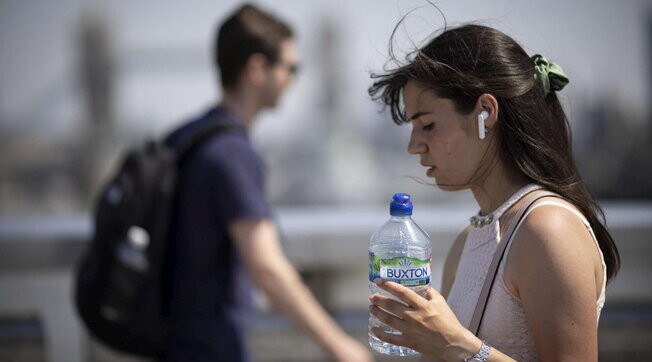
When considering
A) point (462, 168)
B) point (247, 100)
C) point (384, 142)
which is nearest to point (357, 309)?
point (247, 100)

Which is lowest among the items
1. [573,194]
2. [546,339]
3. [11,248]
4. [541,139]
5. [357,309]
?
[357,309]

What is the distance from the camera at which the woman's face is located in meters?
1.61

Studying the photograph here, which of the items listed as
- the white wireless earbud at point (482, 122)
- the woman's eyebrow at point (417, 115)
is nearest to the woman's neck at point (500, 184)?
the white wireless earbud at point (482, 122)

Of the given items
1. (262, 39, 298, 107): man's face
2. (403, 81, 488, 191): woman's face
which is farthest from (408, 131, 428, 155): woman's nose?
(262, 39, 298, 107): man's face

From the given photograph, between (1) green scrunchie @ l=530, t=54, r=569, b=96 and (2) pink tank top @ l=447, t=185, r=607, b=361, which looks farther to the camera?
(1) green scrunchie @ l=530, t=54, r=569, b=96

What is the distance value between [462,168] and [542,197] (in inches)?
7.6

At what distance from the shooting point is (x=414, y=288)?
59.6 inches

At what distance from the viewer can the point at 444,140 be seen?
63.4 inches

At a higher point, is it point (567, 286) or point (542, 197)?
point (542, 197)

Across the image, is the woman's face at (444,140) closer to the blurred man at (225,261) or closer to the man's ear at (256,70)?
the blurred man at (225,261)

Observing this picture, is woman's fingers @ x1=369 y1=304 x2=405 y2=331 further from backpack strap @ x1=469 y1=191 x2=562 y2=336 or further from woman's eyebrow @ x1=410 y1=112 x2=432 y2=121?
woman's eyebrow @ x1=410 y1=112 x2=432 y2=121

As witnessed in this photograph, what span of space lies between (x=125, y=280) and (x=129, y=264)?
0.05 metres

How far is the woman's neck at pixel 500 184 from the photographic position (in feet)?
5.44

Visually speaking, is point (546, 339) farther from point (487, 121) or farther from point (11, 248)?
point (11, 248)
